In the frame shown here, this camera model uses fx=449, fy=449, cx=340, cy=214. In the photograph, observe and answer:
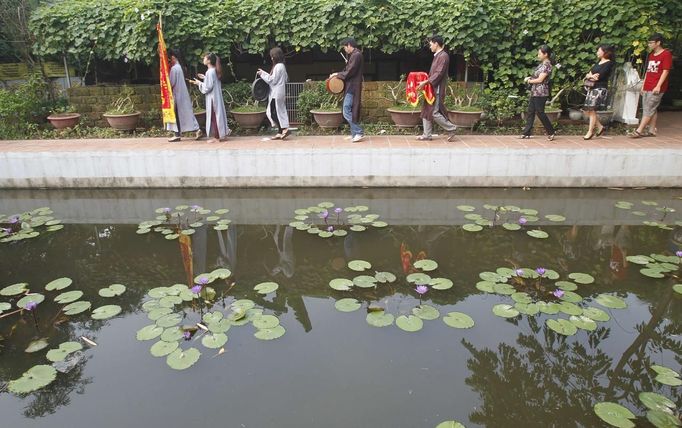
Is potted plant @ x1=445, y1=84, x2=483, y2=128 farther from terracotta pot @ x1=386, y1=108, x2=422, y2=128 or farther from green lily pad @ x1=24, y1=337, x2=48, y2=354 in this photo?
green lily pad @ x1=24, y1=337, x2=48, y2=354

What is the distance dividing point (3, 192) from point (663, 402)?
756cm

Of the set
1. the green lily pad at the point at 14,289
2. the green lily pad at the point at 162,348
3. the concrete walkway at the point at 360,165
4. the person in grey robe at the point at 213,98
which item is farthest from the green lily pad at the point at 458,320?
the person in grey robe at the point at 213,98

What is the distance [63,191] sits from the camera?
20.4 ft

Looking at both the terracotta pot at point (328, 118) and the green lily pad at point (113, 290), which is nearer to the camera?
the green lily pad at point (113, 290)

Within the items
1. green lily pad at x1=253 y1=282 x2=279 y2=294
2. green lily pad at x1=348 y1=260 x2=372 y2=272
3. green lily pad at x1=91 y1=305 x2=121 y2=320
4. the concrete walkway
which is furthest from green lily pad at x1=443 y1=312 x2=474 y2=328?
the concrete walkway

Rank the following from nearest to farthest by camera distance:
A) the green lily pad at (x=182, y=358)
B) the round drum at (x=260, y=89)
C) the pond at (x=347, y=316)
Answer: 1. the pond at (x=347, y=316)
2. the green lily pad at (x=182, y=358)
3. the round drum at (x=260, y=89)

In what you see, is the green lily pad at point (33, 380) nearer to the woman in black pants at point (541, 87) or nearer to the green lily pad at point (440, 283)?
the green lily pad at point (440, 283)

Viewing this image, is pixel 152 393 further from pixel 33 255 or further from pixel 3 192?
pixel 3 192

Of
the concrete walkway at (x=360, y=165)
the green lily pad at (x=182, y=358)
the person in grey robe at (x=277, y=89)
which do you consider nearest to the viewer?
the green lily pad at (x=182, y=358)

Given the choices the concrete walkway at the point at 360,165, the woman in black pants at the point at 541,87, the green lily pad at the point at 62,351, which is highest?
the woman in black pants at the point at 541,87

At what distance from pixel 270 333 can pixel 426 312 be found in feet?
3.63

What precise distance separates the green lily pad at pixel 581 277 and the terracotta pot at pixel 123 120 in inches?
284

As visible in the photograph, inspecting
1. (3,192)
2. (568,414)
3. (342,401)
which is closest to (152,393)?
(342,401)

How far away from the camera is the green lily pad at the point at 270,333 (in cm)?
298
